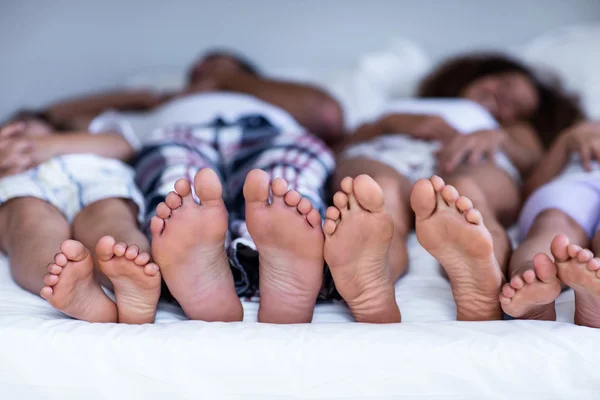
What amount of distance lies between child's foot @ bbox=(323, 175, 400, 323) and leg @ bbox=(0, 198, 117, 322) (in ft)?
0.99

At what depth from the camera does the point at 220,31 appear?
2.06 metres

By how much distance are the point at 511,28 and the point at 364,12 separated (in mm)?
506

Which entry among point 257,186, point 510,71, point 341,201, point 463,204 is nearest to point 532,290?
point 463,204

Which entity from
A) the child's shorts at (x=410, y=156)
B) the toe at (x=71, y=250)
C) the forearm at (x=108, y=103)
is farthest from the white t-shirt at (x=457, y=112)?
the toe at (x=71, y=250)

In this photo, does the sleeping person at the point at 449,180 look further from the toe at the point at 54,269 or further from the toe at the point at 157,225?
the toe at the point at 54,269

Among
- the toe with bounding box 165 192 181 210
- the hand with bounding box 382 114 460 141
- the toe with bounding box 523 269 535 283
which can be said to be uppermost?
the toe with bounding box 165 192 181 210

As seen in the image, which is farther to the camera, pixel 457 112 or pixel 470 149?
pixel 457 112

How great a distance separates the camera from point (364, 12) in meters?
1.99

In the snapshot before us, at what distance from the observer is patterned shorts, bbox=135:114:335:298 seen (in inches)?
32.8

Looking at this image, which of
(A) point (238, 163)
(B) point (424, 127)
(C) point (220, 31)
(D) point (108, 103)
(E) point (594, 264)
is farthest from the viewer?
(C) point (220, 31)

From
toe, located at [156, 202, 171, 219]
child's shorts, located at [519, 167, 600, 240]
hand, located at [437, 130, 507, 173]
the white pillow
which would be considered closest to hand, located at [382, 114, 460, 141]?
hand, located at [437, 130, 507, 173]

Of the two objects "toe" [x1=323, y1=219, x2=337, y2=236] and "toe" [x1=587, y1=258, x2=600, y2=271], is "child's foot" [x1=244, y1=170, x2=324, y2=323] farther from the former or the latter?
"toe" [x1=587, y1=258, x2=600, y2=271]

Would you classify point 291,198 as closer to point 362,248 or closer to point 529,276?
point 362,248

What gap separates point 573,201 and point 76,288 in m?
0.74
